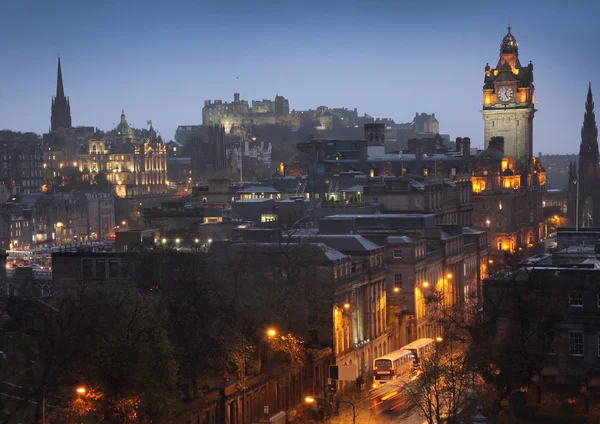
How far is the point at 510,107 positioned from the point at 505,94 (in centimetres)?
191

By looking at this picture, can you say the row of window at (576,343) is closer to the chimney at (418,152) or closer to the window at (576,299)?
the window at (576,299)

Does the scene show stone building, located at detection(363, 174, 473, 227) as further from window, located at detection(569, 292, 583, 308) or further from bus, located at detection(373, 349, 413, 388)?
window, located at detection(569, 292, 583, 308)

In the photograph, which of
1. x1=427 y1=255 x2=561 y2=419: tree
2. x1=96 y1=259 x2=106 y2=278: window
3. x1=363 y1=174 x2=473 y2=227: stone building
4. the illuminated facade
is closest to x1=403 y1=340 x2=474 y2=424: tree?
x1=427 y1=255 x2=561 y2=419: tree

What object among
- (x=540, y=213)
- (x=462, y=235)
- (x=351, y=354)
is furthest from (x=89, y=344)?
(x=540, y=213)

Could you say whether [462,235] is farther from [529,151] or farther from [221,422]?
[529,151]

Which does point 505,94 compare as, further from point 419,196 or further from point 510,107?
point 419,196

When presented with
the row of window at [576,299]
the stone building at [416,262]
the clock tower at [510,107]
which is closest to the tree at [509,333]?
the row of window at [576,299]

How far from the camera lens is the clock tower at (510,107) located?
194m

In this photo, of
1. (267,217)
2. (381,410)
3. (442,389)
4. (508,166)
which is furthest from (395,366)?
(508,166)

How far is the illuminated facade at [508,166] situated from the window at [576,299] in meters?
95.0

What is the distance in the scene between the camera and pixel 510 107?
195500 mm

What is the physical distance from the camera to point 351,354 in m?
84.5

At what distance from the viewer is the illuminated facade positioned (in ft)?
572

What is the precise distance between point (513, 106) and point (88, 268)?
11718cm
